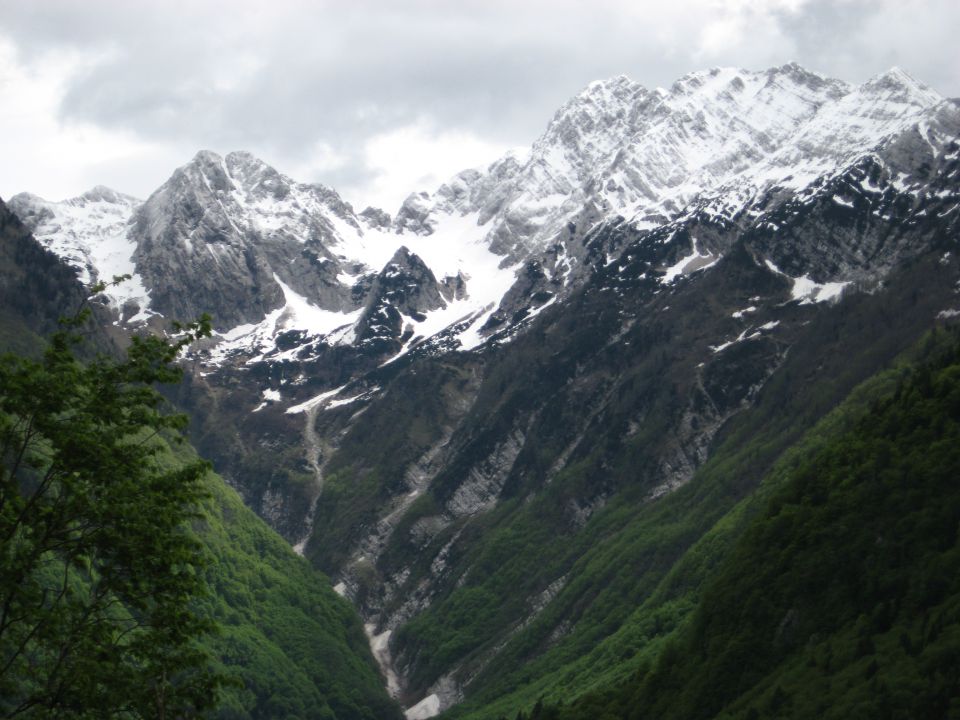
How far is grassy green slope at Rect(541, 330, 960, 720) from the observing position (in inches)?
4941

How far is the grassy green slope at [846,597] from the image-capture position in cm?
12550

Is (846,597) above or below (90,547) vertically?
above

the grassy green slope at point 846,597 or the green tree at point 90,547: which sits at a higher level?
the grassy green slope at point 846,597

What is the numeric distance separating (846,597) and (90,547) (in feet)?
443

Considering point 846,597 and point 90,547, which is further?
point 846,597

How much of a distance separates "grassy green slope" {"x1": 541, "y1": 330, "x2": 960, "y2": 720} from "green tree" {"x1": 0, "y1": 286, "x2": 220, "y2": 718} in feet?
321

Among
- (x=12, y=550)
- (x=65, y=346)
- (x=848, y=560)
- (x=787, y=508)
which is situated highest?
(x=787, y=508)

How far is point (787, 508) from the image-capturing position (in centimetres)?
17888

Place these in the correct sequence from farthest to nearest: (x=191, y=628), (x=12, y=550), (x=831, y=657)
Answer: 1. (x=831, y=657)
2. (x=191, y=628)
3. (x=12, y=550)

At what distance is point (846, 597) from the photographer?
488ft

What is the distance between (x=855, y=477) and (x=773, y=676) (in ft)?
134

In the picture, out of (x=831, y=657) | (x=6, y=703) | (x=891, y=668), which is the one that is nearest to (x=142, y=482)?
(x=6, y=703)

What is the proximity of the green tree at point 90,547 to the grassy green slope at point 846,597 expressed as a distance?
97803 mm

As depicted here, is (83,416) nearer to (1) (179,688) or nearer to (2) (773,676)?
(1) (179,688)
